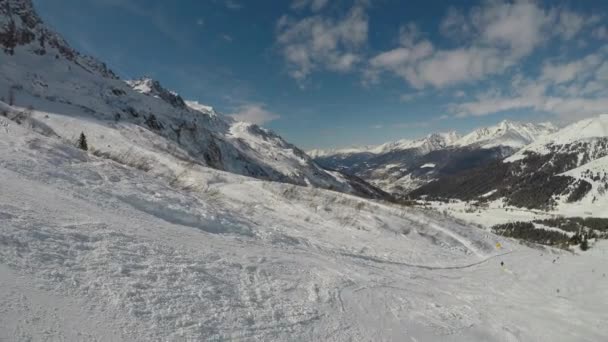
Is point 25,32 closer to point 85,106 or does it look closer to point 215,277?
point 85,106

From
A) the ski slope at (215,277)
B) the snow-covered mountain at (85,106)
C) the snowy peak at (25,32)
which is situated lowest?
the ski slope at (215,277)

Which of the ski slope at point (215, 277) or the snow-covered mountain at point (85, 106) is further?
the snow-covered mountain at point (85, 106)

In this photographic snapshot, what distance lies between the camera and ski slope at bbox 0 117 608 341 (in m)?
5.63

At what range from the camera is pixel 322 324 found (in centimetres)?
737

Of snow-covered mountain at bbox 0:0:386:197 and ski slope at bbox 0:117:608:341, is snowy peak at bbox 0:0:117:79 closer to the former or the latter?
snow-covered mountain at bbox 0:0:386:197

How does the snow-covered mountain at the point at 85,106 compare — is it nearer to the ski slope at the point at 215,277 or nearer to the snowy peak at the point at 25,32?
the snowy peak at the point at 25,32

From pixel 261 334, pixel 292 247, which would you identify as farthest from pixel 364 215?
pixel 261 334

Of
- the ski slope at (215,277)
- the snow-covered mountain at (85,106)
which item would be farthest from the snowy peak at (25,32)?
the ski slope at (215,277)

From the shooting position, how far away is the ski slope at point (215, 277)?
5.63 m

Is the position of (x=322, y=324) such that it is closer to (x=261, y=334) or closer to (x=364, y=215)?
(x=261, y=334)

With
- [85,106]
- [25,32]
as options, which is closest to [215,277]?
[85,106]

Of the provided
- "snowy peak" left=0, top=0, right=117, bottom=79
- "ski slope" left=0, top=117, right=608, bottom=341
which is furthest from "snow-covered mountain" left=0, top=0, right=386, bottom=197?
"ski slope" left=0, top=117, right=608, bottom=341

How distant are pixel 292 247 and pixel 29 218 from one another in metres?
7.46

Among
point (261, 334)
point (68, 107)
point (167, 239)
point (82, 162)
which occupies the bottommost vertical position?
point (261, 334)
